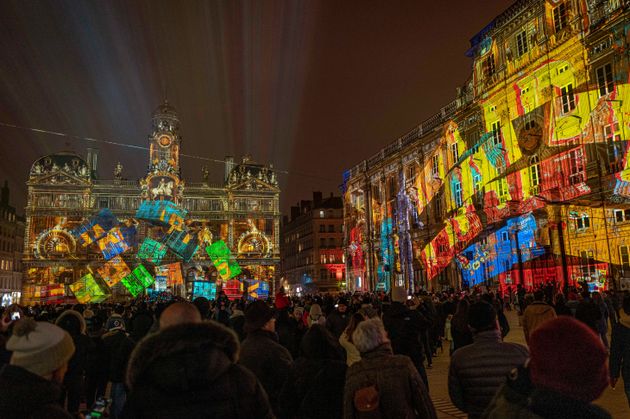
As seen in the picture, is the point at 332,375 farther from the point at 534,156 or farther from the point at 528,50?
the point at 528,50

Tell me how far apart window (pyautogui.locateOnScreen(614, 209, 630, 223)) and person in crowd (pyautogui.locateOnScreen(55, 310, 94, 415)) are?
81.6 feet

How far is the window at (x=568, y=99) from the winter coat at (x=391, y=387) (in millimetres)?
27213

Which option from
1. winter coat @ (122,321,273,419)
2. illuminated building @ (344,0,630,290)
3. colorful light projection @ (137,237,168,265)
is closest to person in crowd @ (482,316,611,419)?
winter coat @ (122,321,273,419)

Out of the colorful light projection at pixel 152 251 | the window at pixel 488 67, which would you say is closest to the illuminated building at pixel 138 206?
the colorful light projection at pixel 152 251

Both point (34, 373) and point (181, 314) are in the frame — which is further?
point (181, 314)

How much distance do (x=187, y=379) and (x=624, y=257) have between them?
86.9ft

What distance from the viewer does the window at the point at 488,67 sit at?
33956 millimetres

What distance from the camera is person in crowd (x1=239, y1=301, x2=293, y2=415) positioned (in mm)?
4633

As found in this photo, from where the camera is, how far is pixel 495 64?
1319 inches

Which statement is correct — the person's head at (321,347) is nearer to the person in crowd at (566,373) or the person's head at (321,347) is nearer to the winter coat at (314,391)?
the winter coat at (314,391)

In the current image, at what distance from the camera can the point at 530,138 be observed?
96.6 ft

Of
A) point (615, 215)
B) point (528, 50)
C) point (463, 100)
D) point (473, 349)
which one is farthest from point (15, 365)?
point (463, 100)

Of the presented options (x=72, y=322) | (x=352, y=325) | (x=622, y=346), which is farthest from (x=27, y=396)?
(x=622, y=346)

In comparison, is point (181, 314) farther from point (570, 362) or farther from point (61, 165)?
point (61, 165)
